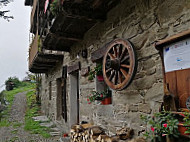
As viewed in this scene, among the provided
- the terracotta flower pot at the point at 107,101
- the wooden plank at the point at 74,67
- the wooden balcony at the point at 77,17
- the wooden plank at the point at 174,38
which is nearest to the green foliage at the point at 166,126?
the wooden plank at the point at 174,38

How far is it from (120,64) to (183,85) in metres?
1.04

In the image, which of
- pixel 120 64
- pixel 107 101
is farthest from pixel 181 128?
pixel 107 101

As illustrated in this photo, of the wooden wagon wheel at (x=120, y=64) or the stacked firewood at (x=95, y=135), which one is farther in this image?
the stacked firewood at (x=95, y=135)

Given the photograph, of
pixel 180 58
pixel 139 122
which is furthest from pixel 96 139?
pixel 180 58

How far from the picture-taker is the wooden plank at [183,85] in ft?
5.30

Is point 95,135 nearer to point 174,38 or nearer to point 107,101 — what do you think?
point 107,101

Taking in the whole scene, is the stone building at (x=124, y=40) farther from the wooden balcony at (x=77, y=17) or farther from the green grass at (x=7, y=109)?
the green grass at (x=7, y=109)

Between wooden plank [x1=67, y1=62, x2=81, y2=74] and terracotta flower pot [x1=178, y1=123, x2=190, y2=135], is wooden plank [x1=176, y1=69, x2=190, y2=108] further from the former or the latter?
wooden plank [x1=67, y1=62, x2=81, y2=74]

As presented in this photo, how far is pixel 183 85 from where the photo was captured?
5.45ft

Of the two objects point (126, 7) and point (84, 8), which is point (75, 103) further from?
point (126, 7)

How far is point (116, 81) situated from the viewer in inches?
104

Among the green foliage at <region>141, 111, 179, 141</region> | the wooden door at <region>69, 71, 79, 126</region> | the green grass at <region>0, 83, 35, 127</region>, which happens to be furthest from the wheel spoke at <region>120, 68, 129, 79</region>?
the green grass at <region>0, 83, 35, 127</region>

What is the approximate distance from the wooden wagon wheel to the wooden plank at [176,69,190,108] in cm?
69

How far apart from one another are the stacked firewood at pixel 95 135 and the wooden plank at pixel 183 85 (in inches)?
39.6
